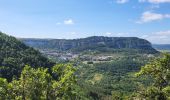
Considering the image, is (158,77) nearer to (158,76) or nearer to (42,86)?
(158,76)

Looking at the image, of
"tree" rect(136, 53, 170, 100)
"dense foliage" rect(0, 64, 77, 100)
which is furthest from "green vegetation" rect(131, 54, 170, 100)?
"dense foliage" rect(0, 64, 77, 100)

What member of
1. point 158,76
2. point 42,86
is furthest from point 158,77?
point 42,86

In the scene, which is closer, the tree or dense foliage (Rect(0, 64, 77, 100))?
dense foliage (Rect(0, 64, 77, 100))

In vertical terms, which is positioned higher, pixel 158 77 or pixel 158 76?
pixel 158 76

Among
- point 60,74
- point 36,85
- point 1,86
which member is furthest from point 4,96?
point 60,74

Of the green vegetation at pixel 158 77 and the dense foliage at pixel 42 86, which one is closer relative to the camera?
the dense foliage at pixel 42 86

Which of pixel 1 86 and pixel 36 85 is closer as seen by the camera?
pixel 1 86

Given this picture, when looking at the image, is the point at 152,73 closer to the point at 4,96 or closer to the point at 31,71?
the point at 31,71

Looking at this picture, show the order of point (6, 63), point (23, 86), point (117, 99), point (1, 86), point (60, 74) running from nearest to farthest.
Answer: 1. point (1, 86)
2. point (23, 86)
3. point (60, 74)
4. point (117, 99)
5. point (6, 63)

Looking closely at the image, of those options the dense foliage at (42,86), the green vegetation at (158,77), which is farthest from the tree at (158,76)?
the dense foliage at (42,86)

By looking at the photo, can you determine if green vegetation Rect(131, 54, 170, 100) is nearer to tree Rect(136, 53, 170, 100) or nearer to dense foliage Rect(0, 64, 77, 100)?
tree Rect(136, 53, 170, 100)

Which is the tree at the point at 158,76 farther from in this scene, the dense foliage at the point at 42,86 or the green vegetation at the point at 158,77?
the dense foliage at the point at 42,86
